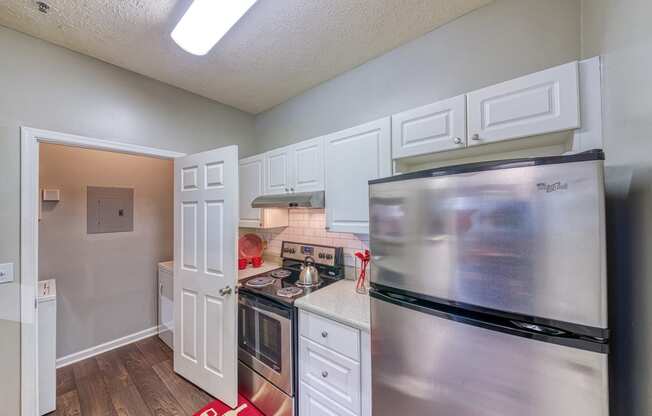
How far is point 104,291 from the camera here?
8.96 ft

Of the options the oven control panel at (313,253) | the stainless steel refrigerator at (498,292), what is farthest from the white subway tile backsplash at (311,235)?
the stainless steel refrigerator at (498,292)

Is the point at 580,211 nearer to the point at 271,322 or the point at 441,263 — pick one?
the point at 441,263

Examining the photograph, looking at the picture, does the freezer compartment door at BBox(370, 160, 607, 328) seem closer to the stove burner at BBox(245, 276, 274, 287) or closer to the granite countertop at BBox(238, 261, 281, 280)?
the stove burner at BBox(245, 276, 274, 287)

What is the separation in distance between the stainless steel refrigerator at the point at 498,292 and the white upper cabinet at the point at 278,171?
1274mm

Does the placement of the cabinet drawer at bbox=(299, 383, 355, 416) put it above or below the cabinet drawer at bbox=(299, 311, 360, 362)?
below

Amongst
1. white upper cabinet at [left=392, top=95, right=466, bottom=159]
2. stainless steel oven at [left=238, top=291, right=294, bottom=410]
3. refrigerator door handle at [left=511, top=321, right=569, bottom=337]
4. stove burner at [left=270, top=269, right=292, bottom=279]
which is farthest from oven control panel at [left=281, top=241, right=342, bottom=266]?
refrigerator door handle at [left=511, top=321, right=569, bottom=337]

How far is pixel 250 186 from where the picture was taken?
2504mm

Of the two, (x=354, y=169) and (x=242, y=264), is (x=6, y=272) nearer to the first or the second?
(x=242, y=264)

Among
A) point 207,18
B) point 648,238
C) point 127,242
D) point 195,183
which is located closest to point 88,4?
point 207,18

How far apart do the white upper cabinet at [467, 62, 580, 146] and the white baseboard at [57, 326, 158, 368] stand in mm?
3837

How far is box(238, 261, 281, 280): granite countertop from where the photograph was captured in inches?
92.2

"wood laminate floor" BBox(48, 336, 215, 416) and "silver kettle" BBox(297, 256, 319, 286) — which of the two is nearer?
"wood laminate floor" BBox(48, 336, 215, 416)

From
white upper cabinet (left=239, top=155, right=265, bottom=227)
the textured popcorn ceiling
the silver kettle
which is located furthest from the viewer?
white upper cabinet (left=239, top=155, right=265, bottom=227)

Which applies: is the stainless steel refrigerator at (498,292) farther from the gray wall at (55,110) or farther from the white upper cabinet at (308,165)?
the gray wall at (55,110)
